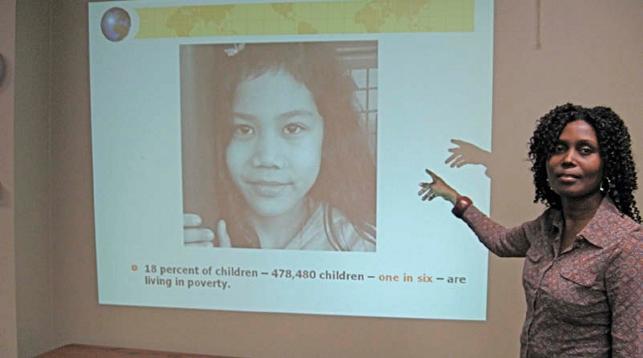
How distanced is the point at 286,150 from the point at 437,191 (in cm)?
89

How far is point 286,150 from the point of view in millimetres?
2748

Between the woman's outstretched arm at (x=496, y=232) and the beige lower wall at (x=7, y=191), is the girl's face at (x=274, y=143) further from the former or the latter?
the beige lower wall at (x=7, y=191)

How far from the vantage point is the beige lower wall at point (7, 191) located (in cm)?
280

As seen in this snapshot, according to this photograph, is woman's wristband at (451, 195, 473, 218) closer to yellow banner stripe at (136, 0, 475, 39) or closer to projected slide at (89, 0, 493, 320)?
projected slide at (89, 0, 493, 320)

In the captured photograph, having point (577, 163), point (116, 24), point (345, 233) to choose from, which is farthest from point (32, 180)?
point (577, 163)

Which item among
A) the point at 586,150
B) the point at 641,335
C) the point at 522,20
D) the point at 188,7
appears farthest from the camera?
the point at 188,7

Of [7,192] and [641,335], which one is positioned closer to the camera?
[641,335]

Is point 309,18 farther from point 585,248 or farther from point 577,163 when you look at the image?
point 585,248

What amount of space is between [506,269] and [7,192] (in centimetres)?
252

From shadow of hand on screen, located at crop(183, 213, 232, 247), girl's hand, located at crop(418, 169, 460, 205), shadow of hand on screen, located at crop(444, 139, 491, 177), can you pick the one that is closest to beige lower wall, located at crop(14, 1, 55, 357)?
shadow of hand on screen, located at crop(183, 213, 232, 247)

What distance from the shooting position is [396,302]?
8.77 feet

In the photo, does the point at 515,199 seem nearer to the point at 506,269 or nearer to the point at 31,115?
the point at 506,269

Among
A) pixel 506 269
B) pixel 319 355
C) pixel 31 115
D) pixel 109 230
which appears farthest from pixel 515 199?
pixel 31 115

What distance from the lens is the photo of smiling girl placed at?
8.87 feet
